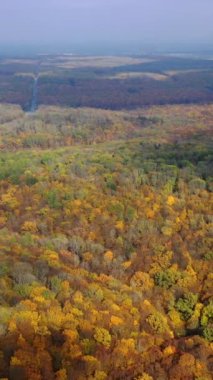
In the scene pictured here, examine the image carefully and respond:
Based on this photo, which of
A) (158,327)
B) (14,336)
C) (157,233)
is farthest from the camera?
(157,233)

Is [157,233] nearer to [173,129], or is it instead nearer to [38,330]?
[38,330]

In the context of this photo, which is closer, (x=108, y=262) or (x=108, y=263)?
(x=108, y=263)

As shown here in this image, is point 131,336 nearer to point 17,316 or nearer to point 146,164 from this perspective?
point 17,316

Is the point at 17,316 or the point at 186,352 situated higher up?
the point at 17,316

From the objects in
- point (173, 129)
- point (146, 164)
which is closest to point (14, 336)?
point (146, 164)

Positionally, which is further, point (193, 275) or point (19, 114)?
point (19, 114)

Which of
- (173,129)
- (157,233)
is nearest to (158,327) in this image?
(157,233)

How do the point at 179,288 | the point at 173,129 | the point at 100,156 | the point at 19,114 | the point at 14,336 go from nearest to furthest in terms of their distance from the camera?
the point at 14,336 < the point at 179,288 < the point at 100,156 < the point at 173,129 < the point at 19,114
